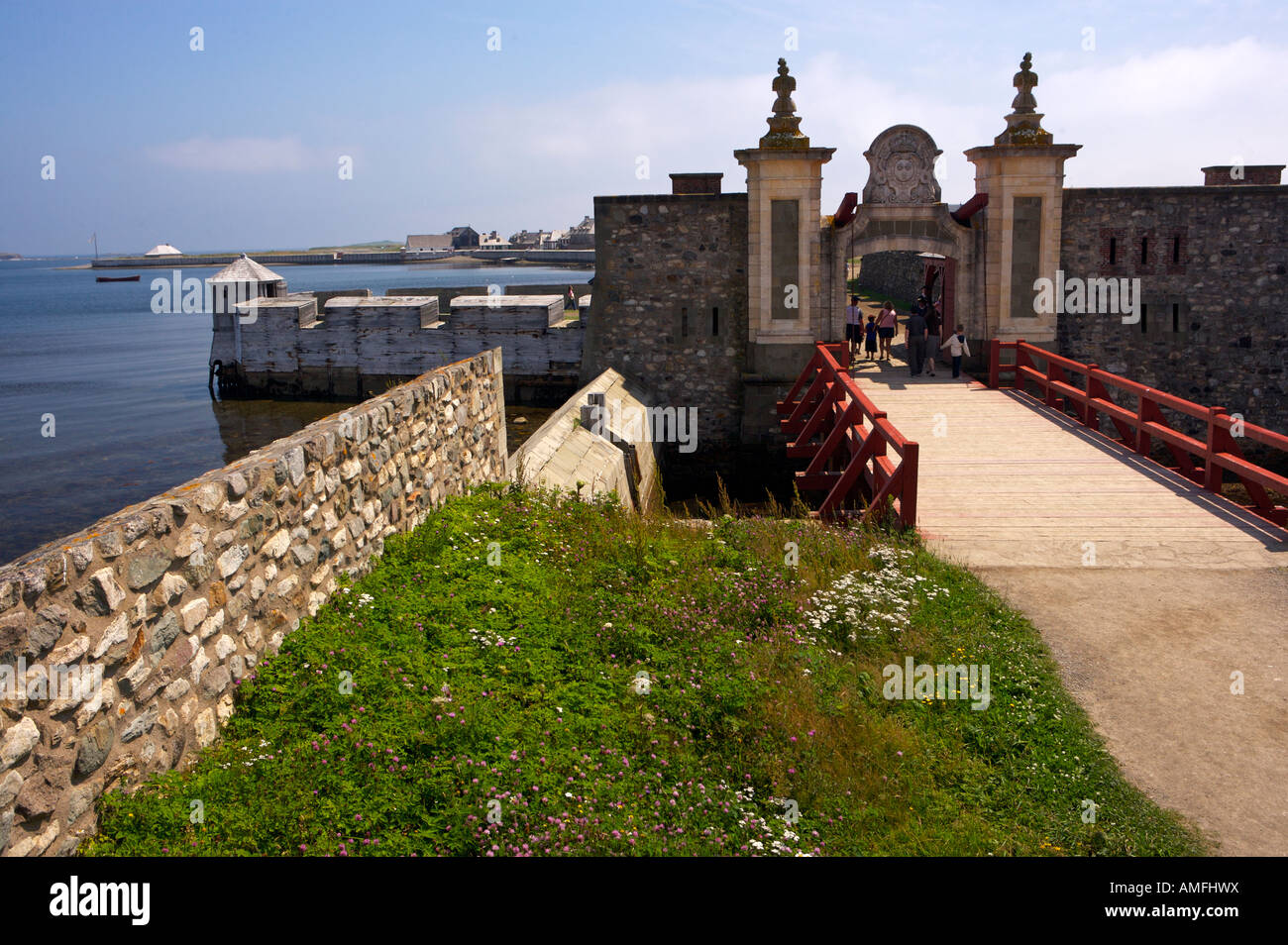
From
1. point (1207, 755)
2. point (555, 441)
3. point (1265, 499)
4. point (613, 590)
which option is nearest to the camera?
point (1207, 755)

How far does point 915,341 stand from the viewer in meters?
18.7

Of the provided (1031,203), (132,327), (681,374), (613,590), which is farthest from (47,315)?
(613,590)

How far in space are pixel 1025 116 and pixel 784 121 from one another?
4.34 m

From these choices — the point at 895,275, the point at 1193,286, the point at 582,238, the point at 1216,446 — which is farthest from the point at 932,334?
the point at 582,238

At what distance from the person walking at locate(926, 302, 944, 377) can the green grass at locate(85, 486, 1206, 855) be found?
428 inches

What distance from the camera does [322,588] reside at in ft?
21.6

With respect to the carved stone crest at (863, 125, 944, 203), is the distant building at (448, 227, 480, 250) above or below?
above

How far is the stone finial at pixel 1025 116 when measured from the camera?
18.4 m

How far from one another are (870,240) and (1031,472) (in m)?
8.44

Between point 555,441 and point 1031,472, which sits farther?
point 555,441

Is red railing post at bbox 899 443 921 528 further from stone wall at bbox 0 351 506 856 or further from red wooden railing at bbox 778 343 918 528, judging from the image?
stone wall at bbox 0 351 506 856

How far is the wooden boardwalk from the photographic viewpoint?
570 cm

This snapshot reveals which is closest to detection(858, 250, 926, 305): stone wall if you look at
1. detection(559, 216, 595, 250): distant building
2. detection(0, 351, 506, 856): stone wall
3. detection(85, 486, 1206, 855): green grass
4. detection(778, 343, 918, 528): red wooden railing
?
detection(778, 343, 918, 528): red wooden railing
